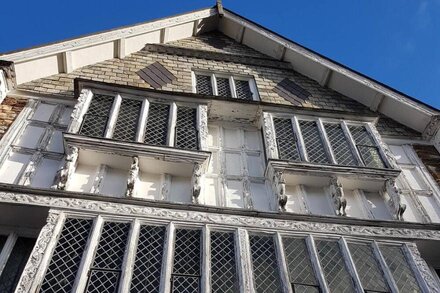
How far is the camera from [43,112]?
356 inches

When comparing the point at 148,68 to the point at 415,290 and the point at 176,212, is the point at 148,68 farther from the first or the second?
the point at 415,290

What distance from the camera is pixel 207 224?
675 centimetres

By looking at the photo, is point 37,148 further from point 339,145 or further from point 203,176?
point 339,145

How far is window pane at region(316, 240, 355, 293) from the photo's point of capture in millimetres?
6156

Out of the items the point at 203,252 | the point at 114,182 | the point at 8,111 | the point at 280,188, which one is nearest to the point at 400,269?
the point at 280,188

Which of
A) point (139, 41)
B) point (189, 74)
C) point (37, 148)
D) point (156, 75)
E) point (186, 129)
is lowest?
point (37, 148)

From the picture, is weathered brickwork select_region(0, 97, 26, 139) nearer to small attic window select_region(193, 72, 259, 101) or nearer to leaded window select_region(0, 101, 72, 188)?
leaded window select_region(0, 101, 72, 188)

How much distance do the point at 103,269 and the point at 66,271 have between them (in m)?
0.45

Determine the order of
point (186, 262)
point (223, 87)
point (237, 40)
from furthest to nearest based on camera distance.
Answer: point (237, 40) < point (223, 87) < point (186, 262)

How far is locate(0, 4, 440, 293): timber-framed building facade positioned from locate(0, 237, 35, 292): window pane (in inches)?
1.3

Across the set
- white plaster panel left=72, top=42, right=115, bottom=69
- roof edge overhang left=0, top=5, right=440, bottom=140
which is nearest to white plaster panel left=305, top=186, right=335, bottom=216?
roof edge overhang left=0, top=5, right=440, bottom=140

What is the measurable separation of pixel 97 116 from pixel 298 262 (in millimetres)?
4643

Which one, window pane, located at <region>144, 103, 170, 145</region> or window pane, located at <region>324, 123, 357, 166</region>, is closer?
window pane, located at <region>144, 103, 170, 145</region>

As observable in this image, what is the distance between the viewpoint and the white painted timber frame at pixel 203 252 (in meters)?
5.62
